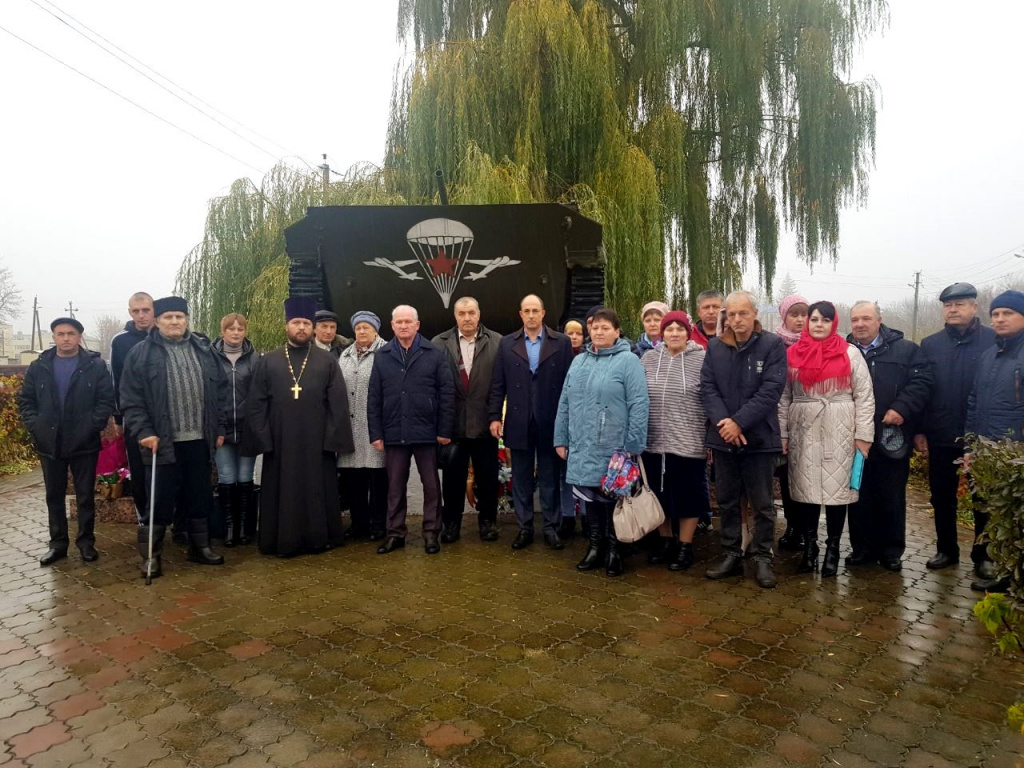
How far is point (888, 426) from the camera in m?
4.94

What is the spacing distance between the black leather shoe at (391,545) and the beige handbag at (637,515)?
69.4 inches

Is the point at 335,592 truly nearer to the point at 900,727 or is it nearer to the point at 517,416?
the point at 517,416

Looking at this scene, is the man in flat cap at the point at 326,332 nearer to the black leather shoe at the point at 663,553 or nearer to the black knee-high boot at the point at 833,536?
the black leather shoe at the point at 663,553

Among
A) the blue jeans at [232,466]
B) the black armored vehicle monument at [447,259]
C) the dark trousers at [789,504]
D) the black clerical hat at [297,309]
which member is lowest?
the dark trousers at [789,504]

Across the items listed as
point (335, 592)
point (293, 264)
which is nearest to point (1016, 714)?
point (335, 592)

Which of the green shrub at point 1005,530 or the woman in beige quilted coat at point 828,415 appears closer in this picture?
the green shrub at point 1005,530

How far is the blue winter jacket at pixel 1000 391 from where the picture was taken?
14.5 feet

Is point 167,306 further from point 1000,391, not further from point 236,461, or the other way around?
point 1000,391

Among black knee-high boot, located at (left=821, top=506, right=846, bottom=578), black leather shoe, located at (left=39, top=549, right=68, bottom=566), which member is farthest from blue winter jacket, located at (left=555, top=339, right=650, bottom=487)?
black leather shoe, located at (left=39, top=549, right=68, bottom=566)

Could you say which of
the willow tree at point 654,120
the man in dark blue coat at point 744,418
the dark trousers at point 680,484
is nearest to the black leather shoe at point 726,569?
the man in dark blue coat at point 744,418

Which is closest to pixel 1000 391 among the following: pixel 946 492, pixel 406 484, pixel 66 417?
pixel 946 492

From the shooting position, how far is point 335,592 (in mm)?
4570

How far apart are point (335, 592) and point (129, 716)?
1.61 meters

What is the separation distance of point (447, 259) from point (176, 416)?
280cm
